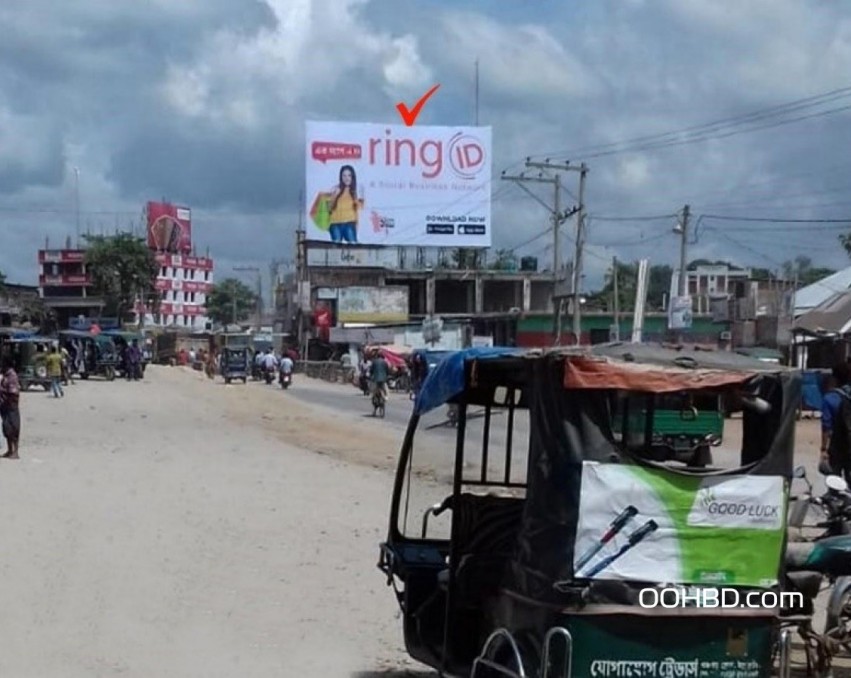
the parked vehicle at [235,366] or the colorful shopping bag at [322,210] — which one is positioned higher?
the colorful shopping bag at [322,210]

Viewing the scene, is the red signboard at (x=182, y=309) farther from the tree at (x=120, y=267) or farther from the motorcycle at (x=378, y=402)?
the motorcycle at (x=378, y=402)

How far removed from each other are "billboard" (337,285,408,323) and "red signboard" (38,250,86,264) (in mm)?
61395

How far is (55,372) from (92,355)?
63.8 ft

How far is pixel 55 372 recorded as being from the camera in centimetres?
4881

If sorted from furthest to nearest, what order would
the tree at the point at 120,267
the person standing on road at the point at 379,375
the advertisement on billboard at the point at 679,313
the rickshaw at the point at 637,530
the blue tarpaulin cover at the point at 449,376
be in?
the tree at the point at 120,267 → the advertisement on billboard at the point at 679,313 → the person standing on road at the point at 379,375 → the blue tarpaulin cover at the point at 449,376 → the rickshaw at the point at 637,530

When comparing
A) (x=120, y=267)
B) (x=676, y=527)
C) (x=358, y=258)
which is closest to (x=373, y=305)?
(x=358, y=258)

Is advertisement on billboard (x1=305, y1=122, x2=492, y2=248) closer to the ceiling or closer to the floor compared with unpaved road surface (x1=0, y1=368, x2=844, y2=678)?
closer to the ceiling

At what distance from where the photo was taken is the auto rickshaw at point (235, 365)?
69.3 m

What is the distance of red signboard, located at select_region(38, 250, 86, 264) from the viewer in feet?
457

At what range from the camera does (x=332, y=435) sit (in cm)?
3247

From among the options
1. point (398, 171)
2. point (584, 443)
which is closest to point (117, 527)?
point (584, 443)

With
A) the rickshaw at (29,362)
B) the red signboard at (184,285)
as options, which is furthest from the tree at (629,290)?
the red signboard at (184,285)

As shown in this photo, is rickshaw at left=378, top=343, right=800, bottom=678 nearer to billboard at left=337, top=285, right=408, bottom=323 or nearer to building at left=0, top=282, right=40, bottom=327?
→ building at left=0, top=282, right=40, bottom=327

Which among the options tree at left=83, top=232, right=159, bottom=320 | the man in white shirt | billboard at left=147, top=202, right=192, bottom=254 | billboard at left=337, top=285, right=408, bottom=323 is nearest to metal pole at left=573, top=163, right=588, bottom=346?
the man in white shirt
